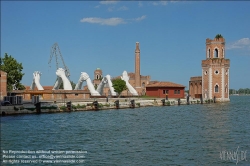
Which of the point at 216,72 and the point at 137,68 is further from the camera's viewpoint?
the point at 137,68

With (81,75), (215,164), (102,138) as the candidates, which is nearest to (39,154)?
(102,138)

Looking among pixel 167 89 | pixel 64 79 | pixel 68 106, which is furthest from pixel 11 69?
pixel 167 89

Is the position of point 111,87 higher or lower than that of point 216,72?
lower

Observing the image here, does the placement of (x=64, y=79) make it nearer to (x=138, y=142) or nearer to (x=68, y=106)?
(x=68, y=106)

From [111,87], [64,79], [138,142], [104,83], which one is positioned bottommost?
[138,142]

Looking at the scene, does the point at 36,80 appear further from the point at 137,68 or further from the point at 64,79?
the point at 137,68

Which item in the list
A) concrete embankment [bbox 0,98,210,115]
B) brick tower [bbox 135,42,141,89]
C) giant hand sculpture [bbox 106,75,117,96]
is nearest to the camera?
concrete embankment [bbox 0,98,210,115]

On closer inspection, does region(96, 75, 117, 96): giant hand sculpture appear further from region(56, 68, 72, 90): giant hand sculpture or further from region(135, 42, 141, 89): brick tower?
region(135, 42, 141, 89): brick tower

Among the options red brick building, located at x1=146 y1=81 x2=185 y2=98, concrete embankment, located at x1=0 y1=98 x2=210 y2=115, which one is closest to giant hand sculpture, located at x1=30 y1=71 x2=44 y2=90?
concrete embankment, located at x1=0 y1=98 x2=210 y2=115

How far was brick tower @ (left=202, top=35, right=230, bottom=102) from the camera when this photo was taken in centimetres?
7394

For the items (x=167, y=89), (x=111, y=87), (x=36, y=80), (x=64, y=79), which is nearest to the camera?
(x=64, y=79)

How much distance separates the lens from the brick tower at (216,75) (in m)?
73.9

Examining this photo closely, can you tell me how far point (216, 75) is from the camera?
74.3m

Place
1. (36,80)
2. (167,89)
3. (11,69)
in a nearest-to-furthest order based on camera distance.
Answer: (11,69), (36,80), (167,89)
